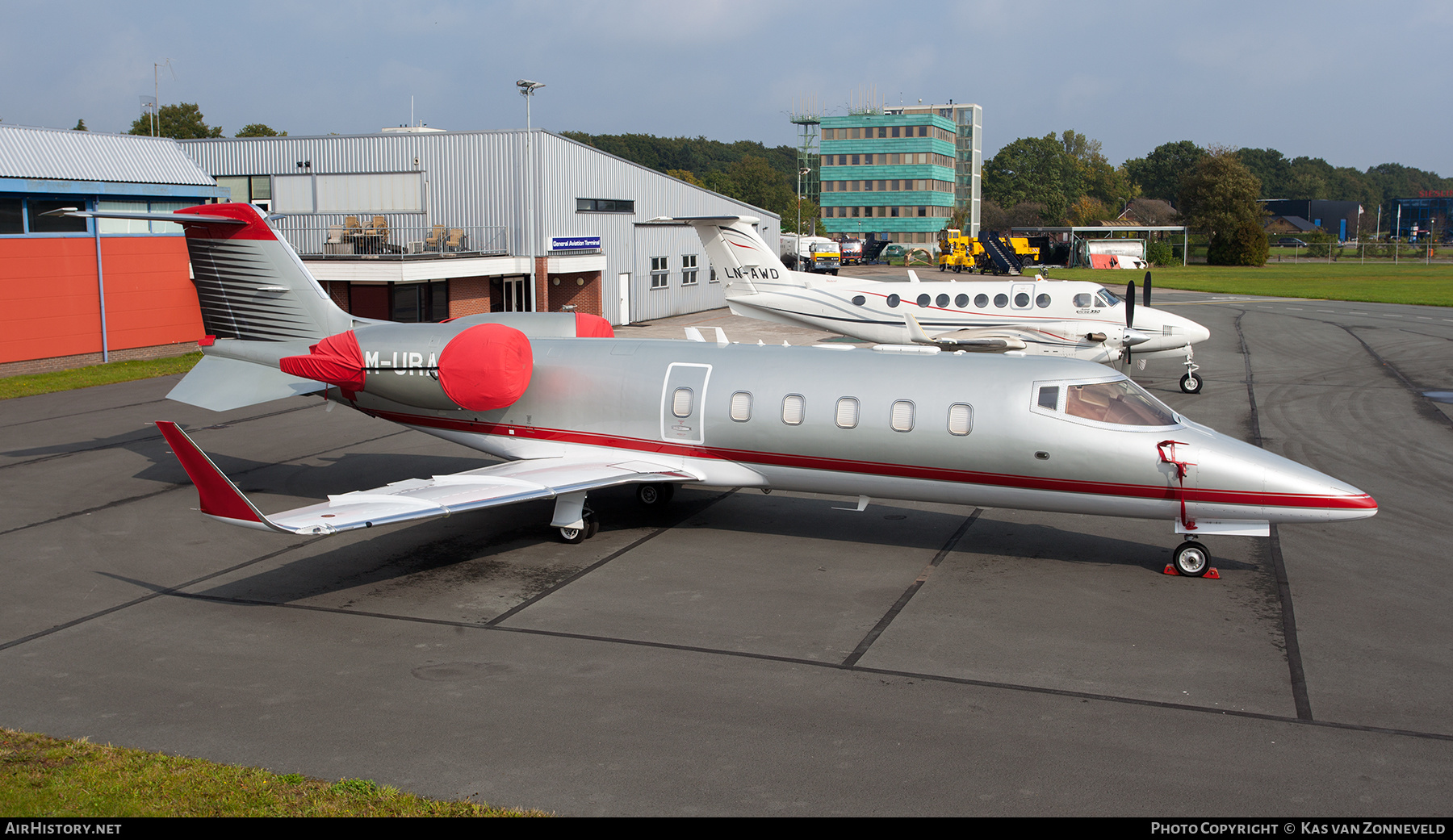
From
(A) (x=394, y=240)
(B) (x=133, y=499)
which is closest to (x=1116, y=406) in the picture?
(B) (x=133, y=499)

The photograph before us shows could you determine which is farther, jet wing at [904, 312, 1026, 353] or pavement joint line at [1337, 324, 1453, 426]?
jet wing at [904, 312, 1026, 353]

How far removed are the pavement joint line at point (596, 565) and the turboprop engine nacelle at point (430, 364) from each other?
301 centimetres

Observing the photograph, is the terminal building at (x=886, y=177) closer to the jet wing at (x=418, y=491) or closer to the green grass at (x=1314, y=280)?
the green grass at (x=1314, y=280)

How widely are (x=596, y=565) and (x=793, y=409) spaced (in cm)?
354

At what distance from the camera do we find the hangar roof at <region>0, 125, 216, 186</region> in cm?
3128

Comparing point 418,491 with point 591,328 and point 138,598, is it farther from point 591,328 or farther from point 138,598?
point 591,328

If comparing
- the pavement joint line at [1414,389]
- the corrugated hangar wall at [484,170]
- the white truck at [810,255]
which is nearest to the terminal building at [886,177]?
the white truck at [810,255]

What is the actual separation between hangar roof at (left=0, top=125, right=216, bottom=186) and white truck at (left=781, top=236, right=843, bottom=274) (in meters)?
50.6

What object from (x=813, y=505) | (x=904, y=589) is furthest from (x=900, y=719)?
(x=813, y=505)

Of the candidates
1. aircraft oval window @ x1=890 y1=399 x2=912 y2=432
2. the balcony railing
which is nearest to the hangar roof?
the balcony railing

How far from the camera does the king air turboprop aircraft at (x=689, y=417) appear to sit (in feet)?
41.9

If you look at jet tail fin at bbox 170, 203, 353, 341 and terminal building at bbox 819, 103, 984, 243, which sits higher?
terminal building at bbox 819, 103, 984, 243

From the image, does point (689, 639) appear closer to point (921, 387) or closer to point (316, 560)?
point (921, 387)

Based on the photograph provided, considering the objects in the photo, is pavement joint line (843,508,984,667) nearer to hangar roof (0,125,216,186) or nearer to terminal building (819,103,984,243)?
hangar roof (0,125,216,186)
